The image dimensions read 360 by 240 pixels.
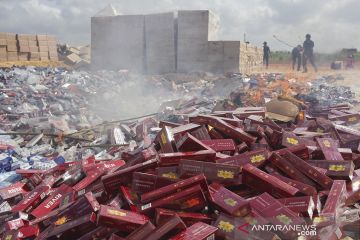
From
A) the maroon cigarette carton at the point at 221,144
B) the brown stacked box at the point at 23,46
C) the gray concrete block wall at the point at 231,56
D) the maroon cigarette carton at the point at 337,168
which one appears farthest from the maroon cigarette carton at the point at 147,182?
the brown stacked box at the point at 23,46

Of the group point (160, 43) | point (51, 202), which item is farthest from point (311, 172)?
point (160, 43)

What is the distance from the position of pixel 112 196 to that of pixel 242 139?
66.0 inches

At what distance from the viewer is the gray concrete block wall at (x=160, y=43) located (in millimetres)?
15250

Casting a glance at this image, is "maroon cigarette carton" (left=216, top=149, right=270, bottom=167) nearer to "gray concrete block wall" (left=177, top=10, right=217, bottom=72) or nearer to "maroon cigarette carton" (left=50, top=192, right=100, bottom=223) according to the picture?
"maroon cigarette carton" (left=50, top=192, right=100, bottom=223)

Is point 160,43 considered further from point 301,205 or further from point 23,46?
point 301,205

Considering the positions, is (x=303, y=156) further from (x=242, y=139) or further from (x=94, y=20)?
(x=94, y=20)

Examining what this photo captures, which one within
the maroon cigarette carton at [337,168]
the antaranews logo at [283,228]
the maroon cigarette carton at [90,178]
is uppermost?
the maroon cigarette carton at [337,168]

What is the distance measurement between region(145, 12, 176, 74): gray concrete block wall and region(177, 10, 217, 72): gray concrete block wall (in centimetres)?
35

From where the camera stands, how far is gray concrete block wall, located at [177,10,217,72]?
14.6 m

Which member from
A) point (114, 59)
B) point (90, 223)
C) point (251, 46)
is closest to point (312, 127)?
point (90, 223)

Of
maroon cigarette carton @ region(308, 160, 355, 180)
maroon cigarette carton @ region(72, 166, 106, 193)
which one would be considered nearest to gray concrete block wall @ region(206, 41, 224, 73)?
maroon cigarette carton @ region(72, 166, 106, 193)

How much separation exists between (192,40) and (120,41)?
139 inches

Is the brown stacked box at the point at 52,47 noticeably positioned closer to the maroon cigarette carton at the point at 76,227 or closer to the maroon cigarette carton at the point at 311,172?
the maroon cigarette carton at the point at 76,227

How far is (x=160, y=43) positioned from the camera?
15.5 metres
